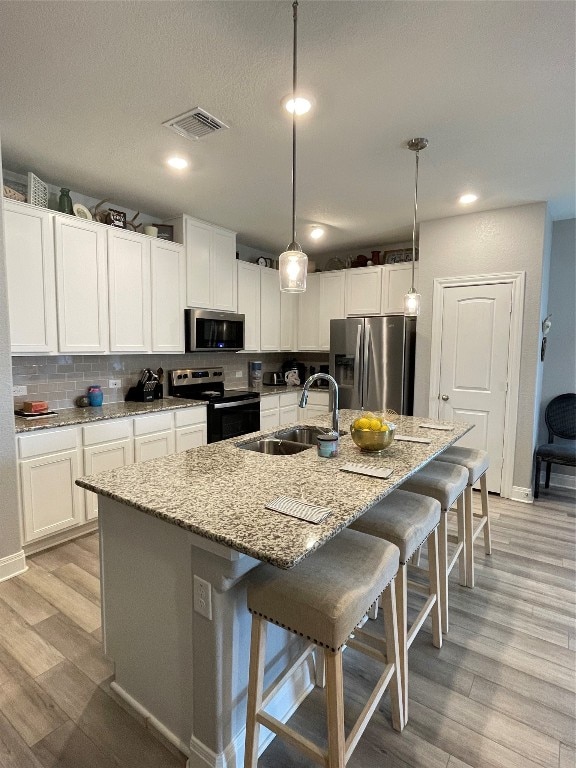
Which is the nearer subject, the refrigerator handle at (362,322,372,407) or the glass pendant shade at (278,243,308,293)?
the glass pendant shade at (278,243,308,293)

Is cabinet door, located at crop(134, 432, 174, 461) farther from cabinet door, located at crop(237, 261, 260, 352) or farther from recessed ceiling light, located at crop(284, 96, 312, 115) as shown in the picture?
recessed ceiling light, located at crop(284, 96, 312, 115)

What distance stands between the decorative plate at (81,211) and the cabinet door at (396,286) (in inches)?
120

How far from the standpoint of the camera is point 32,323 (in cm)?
277

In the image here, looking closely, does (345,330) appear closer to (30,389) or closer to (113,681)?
(30,389)

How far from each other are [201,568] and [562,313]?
4.42 metres

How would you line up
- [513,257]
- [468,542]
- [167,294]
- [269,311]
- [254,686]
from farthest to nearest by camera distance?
[269,311], [167,294], [513,257], [468,542], [254,686]

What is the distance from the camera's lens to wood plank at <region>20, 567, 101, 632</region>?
6.91 ft

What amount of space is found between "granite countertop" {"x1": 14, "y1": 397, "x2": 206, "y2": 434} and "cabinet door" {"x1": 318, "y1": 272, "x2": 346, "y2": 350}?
2.07 meters

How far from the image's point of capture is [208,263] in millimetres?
4105

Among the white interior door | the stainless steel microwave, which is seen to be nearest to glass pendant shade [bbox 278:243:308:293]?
the stainless steel microwave

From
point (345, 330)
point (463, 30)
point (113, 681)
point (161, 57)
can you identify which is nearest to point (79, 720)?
point (113, 681)

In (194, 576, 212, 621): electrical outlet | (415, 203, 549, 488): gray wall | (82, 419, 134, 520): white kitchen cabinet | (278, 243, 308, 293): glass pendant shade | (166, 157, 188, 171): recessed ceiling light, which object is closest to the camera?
(194, 576, 212, 621): electrical outlet

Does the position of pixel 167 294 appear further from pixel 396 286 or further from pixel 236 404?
pixel 396 286

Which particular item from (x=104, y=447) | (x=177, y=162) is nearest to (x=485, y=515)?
(x=104, y=447)
